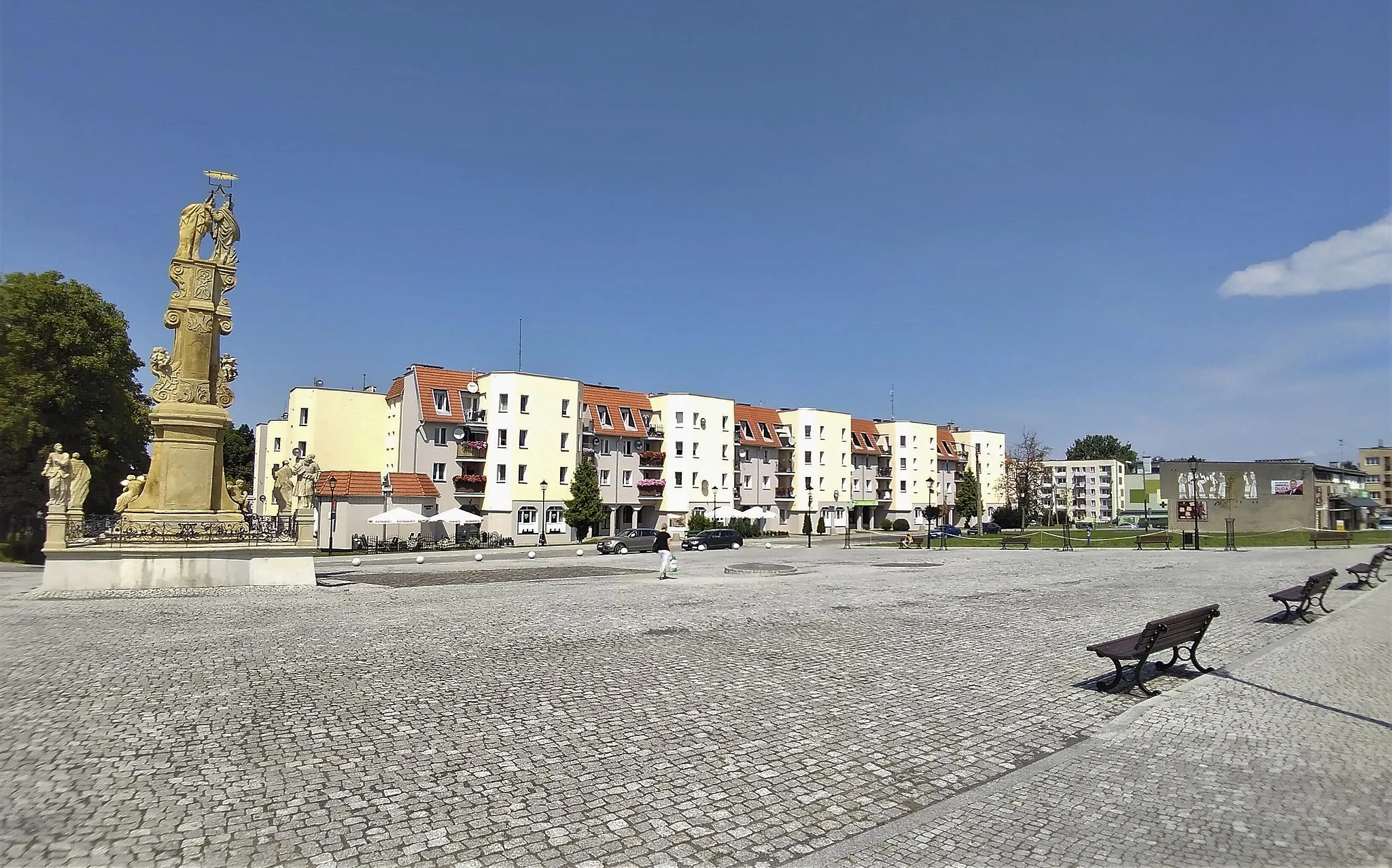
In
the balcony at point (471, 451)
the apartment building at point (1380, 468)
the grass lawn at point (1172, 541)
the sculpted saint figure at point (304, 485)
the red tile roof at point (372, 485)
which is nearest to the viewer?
the sculpted saint figure at point (304, 485)

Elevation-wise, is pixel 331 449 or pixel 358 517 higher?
pixel 331 449

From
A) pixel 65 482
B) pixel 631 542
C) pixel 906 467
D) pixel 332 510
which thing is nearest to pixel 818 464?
pixel 906 467

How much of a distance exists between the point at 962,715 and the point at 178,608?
16066mm

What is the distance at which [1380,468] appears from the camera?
12056 centimetres

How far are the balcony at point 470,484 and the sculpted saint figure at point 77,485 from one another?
39962 millimetres

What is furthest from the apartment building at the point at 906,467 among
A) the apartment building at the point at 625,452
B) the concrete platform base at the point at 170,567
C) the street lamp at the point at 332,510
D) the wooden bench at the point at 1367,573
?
the concrete platform base at the point at 170,567

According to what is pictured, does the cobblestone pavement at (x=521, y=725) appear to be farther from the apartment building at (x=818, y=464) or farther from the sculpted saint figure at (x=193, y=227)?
the apartment building at (x=818, y=464)

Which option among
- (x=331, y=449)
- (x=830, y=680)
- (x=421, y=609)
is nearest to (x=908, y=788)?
(x=830, y=680)

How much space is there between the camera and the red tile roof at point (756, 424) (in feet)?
268

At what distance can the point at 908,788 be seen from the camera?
652cm

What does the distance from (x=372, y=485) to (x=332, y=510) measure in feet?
19.3

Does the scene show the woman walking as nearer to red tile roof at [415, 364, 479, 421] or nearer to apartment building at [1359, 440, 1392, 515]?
red tile roof at [415, 364, 479, 421]

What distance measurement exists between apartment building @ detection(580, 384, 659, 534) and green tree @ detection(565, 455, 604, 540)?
4.64 metres

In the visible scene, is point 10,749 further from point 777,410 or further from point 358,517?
point 777,410
